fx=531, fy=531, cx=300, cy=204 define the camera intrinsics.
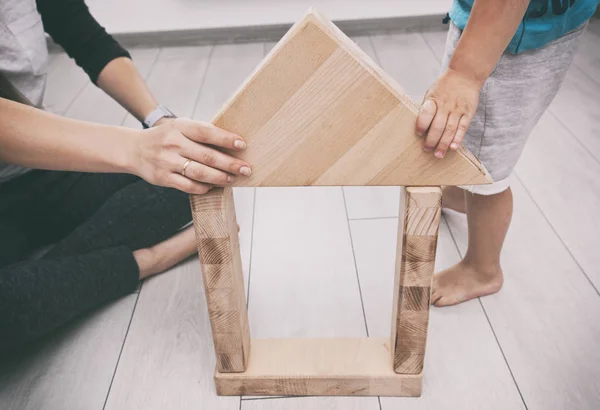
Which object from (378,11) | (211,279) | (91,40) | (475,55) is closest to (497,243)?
(475,55)

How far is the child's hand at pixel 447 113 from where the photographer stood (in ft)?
1.84

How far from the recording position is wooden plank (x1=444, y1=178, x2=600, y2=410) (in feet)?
2.56

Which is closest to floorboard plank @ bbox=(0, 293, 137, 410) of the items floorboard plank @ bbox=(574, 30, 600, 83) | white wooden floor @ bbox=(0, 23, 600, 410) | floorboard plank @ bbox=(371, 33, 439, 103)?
white wooden floor @ bbox=(0, 23, 600, 410)

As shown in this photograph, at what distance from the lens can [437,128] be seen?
56 centimetres

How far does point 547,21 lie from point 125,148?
0.55m

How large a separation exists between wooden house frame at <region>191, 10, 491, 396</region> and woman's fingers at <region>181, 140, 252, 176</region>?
0.02 m

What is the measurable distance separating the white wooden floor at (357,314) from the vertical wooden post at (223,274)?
9cm

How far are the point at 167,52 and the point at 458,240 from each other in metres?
1.49

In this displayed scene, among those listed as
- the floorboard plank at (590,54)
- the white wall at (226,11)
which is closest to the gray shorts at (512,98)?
the floorboard plank at (590,54)

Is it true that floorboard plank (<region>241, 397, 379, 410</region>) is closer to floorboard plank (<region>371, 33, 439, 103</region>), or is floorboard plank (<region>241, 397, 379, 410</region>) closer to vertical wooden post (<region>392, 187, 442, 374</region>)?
vertical wooden post (<region>392, 187, 442, 374</region>)

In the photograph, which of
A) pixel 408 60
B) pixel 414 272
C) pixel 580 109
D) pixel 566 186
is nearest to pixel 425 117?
pixel 414 272

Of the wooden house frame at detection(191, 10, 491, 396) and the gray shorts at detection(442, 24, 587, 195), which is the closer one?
the wooden house frame at detection(191, 10, 491, 396)

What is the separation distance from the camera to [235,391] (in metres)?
0.79

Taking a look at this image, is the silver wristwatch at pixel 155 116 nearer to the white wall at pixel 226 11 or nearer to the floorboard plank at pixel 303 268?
the floorboard plank at pixel 303 268
